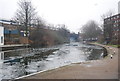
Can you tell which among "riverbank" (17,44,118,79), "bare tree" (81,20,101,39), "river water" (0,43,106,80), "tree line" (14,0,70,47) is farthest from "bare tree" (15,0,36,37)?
"bare tree" (81,20,101,39)

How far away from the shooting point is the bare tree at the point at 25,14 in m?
49.8

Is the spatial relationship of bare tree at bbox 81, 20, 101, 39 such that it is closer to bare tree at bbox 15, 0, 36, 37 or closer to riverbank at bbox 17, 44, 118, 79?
bare tree at bbox 15, 0, 36, 37

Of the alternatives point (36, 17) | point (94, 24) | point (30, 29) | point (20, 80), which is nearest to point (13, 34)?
point (30, 29)

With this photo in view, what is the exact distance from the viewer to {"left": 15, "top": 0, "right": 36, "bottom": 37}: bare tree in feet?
163

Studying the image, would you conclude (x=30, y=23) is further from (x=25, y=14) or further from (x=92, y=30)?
→ (x=92, y=30)

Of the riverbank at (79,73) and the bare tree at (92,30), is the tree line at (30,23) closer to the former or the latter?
the riverbank at (79,73)

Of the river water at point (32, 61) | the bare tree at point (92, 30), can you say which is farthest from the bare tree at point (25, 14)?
the bare tree at point (92, 30)

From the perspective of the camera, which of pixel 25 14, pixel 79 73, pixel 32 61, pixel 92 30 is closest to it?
pixel 79 73

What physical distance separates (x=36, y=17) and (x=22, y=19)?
17.3 feet

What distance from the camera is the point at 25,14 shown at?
5012 centimetres

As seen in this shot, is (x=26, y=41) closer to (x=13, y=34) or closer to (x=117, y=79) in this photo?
(x=13, y=34)

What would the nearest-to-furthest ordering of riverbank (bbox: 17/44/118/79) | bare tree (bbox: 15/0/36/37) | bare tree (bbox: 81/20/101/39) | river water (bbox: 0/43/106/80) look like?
riverbank (bbox: 17/44/118/79) → river water (bbox: 0/43/106/80) → bare tree (bbox: 15/0/36/37) → bare tree (bbox: 81/20/101/39)

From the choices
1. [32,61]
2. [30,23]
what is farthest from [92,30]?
[32,61]

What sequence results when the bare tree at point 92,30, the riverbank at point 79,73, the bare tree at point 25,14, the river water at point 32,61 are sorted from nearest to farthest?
the riverbank at point 79,73, the river water at point 32,61, the bare tree at point 25,14, the bare tree at point 92,30
